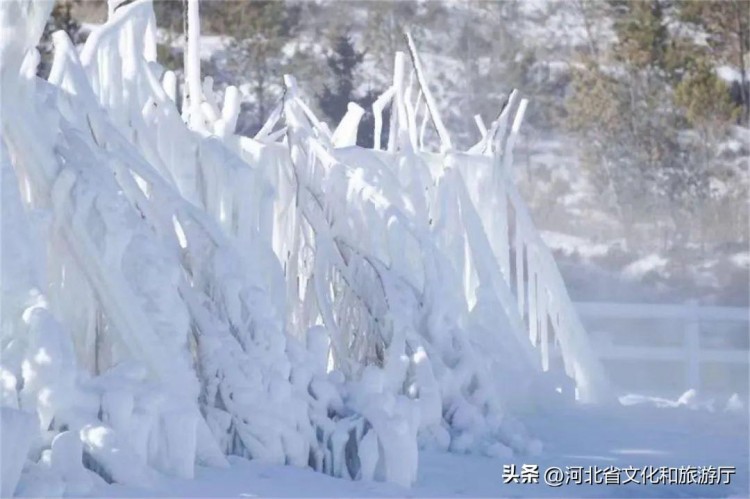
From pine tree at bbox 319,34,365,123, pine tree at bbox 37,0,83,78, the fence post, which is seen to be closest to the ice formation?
the fence post

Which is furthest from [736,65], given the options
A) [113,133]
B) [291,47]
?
[113,133]

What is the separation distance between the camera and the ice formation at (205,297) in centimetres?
484

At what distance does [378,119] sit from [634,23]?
14279mm

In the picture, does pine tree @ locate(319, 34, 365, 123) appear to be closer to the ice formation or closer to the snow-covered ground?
the snow-covered ground

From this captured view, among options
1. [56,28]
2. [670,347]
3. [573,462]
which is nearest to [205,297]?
[573,462]

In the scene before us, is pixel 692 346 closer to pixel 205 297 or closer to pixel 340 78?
pixel 205 297

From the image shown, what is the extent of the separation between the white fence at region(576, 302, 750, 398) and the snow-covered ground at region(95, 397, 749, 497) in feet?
5.73

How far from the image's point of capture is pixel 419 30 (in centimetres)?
2469

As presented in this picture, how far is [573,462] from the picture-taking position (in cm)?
642

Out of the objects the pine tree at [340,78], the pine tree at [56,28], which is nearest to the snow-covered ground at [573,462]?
the pine tree at [56,28]

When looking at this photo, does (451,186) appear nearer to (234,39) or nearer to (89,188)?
(89,188)

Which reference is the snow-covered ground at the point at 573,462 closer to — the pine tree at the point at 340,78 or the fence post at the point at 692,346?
the fence post at the point at 692,346

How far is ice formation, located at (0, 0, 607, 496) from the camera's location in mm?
4836

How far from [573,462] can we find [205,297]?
5.54ft
